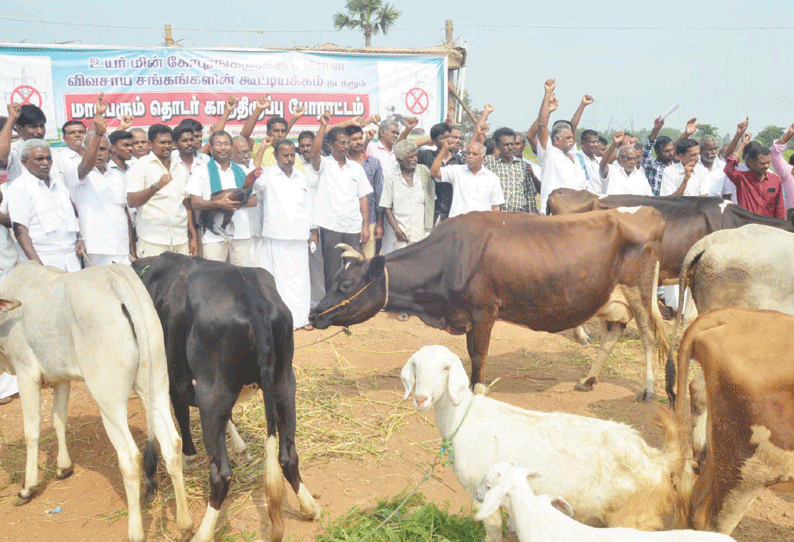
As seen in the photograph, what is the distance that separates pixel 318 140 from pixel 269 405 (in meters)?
5.20

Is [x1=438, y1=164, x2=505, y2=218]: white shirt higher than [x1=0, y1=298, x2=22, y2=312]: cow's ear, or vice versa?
[x1=438, y1=164, x2=505, y2=218]: white shirt

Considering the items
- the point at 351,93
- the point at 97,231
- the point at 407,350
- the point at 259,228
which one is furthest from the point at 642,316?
the point at 351,93

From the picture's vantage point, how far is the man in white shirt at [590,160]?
32.3 feet

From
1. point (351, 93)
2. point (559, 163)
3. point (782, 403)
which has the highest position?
point (351, 93)

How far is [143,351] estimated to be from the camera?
4.35 meters

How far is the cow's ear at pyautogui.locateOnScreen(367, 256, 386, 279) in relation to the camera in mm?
6449

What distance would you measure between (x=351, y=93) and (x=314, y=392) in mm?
7878

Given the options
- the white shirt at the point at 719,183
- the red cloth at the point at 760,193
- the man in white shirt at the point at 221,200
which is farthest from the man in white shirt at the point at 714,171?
the man in white shirt at the point at 221,200

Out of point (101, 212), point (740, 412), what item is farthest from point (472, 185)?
point (740, 412)

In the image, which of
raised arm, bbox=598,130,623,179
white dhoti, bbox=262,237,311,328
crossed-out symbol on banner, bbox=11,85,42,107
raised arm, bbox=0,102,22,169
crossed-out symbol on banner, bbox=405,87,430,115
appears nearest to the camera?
raised arm, bbox=0,102,22,169

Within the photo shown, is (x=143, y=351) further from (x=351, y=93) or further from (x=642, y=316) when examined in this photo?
(x=351, y=93)

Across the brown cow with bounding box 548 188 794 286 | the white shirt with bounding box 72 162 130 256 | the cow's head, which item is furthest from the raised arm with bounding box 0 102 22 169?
the brown cow with bounding box 548 188 794 286

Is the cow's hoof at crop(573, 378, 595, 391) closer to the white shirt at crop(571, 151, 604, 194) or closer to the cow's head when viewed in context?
the cow's head

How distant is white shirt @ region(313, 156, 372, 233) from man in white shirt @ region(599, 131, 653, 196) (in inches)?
141
